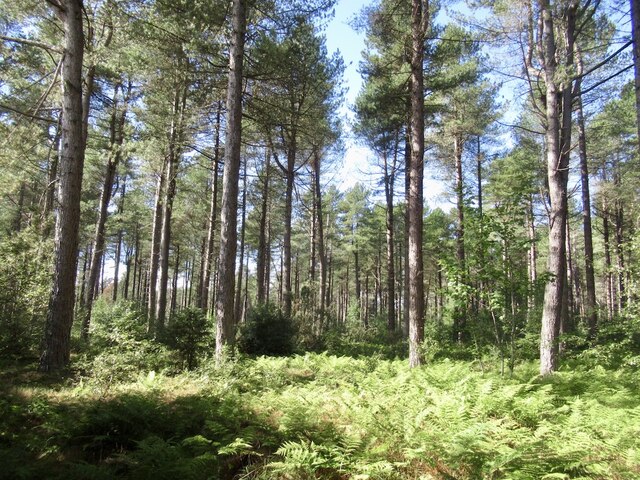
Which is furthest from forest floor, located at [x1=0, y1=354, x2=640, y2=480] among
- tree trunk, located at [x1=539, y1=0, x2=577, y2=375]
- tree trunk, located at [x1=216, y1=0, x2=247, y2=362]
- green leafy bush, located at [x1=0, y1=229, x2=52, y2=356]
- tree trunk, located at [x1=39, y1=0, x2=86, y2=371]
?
green leafy bush, located at [x1=0, y1=229, x2=52, y2=356]

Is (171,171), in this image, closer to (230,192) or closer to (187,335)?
(230,192)

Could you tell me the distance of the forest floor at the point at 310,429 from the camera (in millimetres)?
3921

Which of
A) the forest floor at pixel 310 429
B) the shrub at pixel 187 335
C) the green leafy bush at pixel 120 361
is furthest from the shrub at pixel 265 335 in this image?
the forest floor at pixel 310 429

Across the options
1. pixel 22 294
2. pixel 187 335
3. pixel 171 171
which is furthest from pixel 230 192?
pixel 171 171

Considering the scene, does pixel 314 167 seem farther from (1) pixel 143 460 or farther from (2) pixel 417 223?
(1) pixel 143 460

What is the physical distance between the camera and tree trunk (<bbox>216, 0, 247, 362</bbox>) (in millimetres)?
9469

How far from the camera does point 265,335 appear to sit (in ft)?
42.3

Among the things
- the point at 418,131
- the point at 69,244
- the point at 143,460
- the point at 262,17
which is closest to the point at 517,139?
the point at 418,131

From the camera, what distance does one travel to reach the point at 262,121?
476 inches

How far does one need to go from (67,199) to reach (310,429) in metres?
6.87

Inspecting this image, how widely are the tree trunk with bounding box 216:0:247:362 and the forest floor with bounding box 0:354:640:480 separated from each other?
2035 mm

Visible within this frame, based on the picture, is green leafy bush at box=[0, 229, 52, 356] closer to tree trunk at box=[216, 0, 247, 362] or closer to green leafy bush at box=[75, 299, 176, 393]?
green leafy bush at box=[75, 299, 176, 393]

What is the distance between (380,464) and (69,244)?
754 centimetres

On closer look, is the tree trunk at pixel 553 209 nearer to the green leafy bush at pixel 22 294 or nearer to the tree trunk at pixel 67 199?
the tree trunk at pixel 67 199
